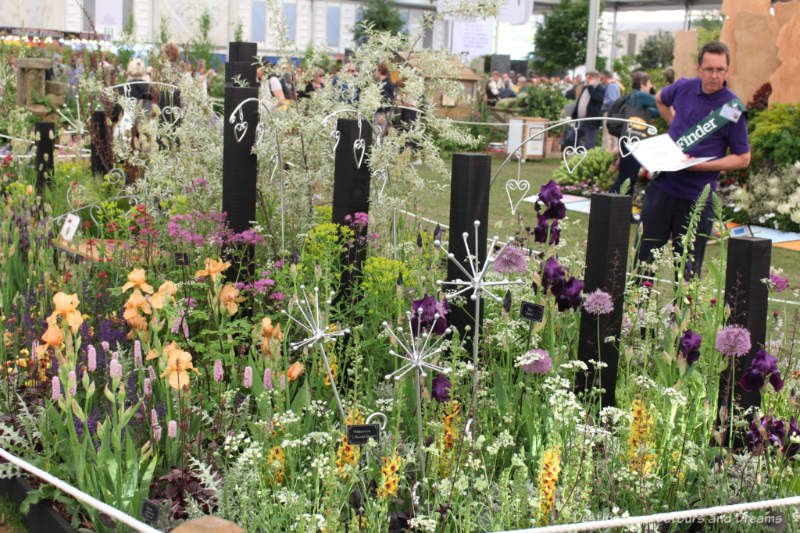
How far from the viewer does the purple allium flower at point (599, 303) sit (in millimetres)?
2701

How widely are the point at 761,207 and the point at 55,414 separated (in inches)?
327

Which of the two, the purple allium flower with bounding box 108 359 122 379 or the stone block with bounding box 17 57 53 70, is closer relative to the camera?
the purple allium flower with bounding box 108 359 122 379

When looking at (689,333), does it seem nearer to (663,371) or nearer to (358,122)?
(663,371)

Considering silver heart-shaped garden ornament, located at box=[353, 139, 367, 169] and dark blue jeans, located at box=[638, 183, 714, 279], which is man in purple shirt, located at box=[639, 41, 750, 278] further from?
silver heart-shaped garden ornament, located at box=[353, 139, 367, 169]

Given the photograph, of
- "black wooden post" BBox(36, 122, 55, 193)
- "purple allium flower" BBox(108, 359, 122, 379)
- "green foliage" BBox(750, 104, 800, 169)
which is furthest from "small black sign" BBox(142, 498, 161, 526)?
"green foliage" BBox(750, 104, 800, 169)

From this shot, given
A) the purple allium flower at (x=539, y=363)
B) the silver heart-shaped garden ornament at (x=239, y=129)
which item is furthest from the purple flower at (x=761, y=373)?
the silver heart-shaped garden ornament at (x=239, y=129)

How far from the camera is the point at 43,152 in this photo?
6.01 metres

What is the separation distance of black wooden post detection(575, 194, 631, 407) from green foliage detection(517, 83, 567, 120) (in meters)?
15.1

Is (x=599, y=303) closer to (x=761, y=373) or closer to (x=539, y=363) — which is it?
(x=539, y=363)

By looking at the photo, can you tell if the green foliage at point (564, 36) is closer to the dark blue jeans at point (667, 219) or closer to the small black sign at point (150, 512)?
the dark blue jeans at point (667, 219)

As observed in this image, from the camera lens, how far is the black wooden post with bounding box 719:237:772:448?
2500 mm

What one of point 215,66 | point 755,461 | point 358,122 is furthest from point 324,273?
point 215,66

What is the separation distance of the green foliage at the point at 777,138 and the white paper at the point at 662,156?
5077mm

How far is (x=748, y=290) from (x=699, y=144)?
232 cm
